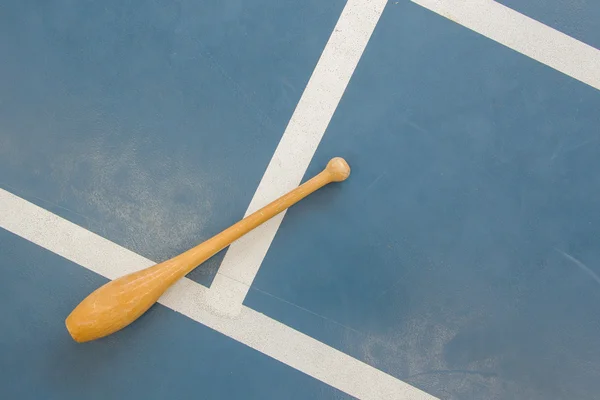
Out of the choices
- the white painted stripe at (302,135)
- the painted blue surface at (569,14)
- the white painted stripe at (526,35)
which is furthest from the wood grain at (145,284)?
the painted blue surface at (569,14)

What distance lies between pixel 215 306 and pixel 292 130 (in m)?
1.00

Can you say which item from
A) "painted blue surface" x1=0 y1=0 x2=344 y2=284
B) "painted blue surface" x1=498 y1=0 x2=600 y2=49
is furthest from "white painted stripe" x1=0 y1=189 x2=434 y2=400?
"painted blue surface" x1=498 y1=0 x2=600 y2=49

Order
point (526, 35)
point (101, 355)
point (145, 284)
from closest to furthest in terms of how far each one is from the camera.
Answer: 1. point (145, 284)
2. point (101, 355)
3. point (526, 35)

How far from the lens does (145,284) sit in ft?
7.32

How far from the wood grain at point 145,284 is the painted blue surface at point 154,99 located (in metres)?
0.22

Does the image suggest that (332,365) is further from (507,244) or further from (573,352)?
(573,352)

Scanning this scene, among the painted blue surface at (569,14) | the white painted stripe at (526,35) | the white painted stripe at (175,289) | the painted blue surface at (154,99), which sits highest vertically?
the painted blue surface at (569,14)

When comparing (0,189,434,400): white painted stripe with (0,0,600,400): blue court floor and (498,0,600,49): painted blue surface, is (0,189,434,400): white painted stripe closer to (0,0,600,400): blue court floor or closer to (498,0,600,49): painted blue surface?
(0,0,600,400): blue court floor

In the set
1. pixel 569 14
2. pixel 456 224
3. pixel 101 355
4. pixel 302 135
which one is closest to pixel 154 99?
pixel 302 135

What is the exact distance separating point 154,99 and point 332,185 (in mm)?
1047

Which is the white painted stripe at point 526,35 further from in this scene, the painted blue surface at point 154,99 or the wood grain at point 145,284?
the wood grain at point 145,284

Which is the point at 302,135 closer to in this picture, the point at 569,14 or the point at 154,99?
the point at 154,99

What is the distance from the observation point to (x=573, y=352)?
254 centimetres

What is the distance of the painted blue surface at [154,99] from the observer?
250cm
